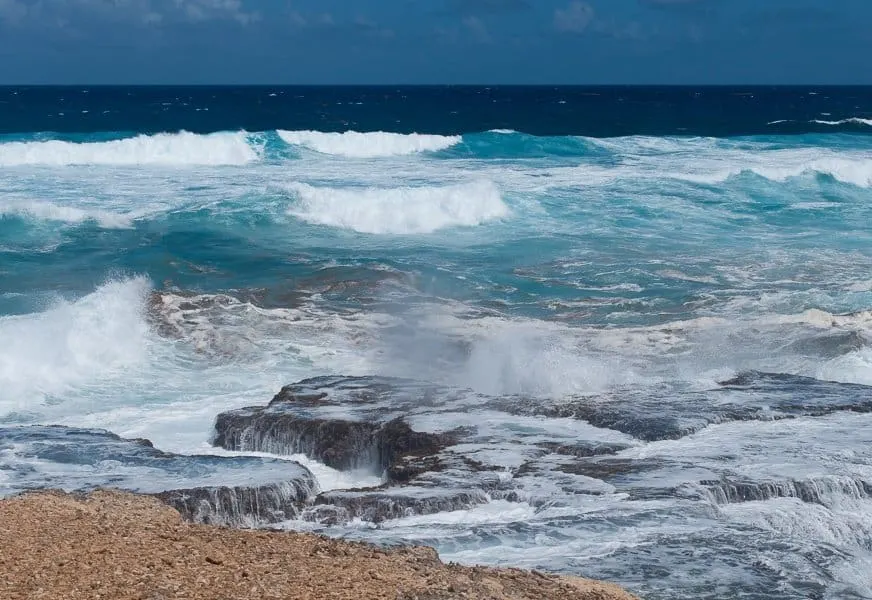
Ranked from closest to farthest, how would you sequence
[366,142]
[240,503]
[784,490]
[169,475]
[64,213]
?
[240,503], [784,490], [169,475], [64,213], [366,142]

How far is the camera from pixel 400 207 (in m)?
29.5

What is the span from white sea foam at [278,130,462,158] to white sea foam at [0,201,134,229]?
21501 mm

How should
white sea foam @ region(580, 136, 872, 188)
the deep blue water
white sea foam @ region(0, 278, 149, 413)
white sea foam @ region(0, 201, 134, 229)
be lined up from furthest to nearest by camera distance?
1. the deep blue water
2. white sea foam @ region(580, 136, 872, 188)
3. white sea foam @ region(0, 201, 134, 229)
4. white sea foam @ region(0, 278, 149, 413)

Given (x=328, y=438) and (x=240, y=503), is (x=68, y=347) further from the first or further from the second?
(x=240, y=503)

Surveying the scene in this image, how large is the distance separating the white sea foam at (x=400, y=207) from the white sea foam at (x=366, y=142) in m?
18.8

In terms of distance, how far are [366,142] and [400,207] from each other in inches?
896

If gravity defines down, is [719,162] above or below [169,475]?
above

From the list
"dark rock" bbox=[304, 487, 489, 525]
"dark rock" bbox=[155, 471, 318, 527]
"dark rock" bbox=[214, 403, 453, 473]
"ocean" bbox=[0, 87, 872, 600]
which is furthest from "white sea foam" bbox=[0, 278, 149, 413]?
"dark rock" bbox=[304, 487, 489, 525]

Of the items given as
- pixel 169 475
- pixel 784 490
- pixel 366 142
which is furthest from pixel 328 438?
pixel 366 142

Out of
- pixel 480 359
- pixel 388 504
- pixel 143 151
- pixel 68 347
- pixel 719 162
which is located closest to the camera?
pixel 388 504

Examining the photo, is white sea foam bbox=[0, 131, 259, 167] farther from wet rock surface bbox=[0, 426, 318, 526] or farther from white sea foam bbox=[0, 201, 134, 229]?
wet rock surface bbox=[0, 426, 318, 526]

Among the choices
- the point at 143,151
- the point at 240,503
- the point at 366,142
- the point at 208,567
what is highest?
the point at 366,142

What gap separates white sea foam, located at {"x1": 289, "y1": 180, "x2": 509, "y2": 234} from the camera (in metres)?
28.7

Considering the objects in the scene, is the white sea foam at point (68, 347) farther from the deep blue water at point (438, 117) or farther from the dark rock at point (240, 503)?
the deep blue water at point (438, 117)
